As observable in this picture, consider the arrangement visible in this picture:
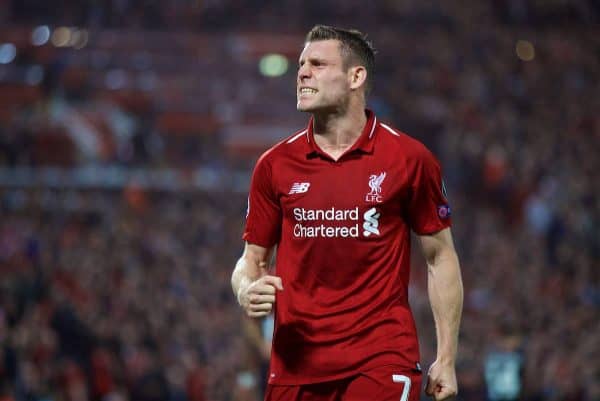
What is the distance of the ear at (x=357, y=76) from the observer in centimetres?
479

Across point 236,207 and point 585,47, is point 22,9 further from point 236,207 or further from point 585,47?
point 585,47

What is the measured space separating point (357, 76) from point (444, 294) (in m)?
0.97

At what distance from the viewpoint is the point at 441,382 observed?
4492 mm

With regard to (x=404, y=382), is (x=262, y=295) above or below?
above

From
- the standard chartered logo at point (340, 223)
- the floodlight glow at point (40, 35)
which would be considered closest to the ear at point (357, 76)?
the standard chartered logo at point (340, 223)

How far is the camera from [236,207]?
18.2 meters

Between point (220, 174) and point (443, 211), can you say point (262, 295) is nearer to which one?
point (443, 211)

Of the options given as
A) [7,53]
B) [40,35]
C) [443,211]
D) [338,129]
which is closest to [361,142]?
[338,129]

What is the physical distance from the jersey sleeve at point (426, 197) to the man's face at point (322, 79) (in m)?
0.42

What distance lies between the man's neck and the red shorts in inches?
36.6

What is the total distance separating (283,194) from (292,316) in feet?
1.65

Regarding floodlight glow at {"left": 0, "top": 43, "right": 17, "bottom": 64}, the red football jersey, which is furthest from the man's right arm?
floodlight glow at {"left": 0, "top": 43, "right": 17, "bottom": 64}

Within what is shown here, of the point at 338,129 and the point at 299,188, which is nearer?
the point at 299,188

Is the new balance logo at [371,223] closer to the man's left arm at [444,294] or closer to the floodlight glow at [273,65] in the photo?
the man's left arm at [444,294]
